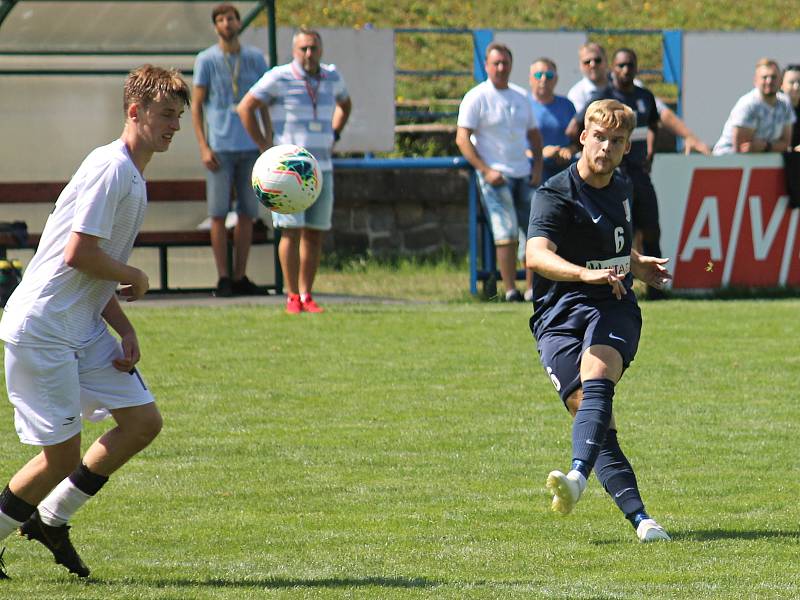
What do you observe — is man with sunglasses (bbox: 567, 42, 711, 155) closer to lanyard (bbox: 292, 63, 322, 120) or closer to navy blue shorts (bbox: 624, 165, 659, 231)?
navy blue shorts (bbox: 624, 165, 659, 231)

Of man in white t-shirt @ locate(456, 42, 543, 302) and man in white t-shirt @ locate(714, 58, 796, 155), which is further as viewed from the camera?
man in white t-shirt @ locate(714, 58, 796, 155)

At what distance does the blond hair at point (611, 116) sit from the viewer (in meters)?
5.98

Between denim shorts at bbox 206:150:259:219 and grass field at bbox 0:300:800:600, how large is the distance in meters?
1.41

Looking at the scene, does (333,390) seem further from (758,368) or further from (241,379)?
(758,368)

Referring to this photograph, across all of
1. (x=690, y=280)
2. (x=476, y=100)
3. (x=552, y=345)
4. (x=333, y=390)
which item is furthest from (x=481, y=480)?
(x=690, y=280)

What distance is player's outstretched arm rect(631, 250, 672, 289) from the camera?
20.1 feet

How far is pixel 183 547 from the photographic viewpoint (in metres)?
6.02

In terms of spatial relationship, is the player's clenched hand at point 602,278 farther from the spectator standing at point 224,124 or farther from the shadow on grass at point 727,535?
the spectator standing at point 224,124

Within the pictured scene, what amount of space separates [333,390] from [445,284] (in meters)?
6.13

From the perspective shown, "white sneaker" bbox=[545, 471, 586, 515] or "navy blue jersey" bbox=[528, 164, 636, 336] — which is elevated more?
"navy blue jersey" bbox=[528, 164, 636, 336]

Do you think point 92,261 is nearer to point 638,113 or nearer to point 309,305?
point 309,305

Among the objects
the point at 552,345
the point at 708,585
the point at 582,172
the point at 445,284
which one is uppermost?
the point at 582,172

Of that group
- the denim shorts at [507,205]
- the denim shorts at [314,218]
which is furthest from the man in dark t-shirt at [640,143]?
the denim shorts at [314,218]

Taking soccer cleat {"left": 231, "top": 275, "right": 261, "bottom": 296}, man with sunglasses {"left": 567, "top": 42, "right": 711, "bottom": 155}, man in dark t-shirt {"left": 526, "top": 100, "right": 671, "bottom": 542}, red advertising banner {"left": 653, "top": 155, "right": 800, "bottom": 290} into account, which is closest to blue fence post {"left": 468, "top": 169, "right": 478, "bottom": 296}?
man with sunglasses {"left": 567, "top": 42, "right": 711, "bottom": 155}
